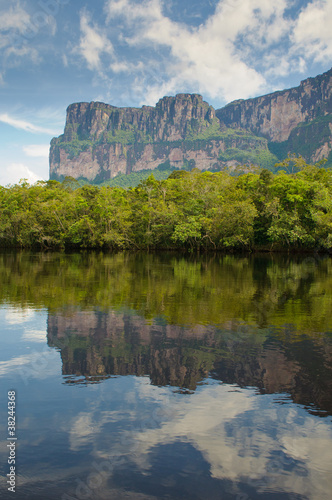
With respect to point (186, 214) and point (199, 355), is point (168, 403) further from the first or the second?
point (186, 214)

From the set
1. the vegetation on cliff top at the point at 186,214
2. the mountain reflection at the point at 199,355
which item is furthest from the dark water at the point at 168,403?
the vegetation on cliff top at the point at 186,214

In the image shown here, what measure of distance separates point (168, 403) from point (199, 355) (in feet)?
9.33

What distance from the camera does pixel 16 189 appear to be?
88.9 m

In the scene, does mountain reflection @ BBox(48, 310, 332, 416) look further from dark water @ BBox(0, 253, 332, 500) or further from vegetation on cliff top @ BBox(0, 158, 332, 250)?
vegetation on cliff top @ BBox(0, 158, 332, 250)

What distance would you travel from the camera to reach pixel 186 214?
6962cm

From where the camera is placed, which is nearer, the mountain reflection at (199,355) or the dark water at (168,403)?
the dark water at (168,403)

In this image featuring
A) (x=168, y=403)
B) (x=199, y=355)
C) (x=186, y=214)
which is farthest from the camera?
(x=186, y=214)

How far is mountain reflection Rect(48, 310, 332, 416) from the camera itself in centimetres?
852

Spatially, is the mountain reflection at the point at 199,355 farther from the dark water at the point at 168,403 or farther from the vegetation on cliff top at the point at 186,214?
the vegetation on cliff top at the point at 186,214

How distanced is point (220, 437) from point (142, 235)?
69.4 metres

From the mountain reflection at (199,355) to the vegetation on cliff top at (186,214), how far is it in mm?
47723

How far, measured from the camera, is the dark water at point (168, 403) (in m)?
5.29

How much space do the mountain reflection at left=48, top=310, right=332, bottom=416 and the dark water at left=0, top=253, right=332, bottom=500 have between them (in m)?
0.04

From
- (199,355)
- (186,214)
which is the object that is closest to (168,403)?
(199,355)
